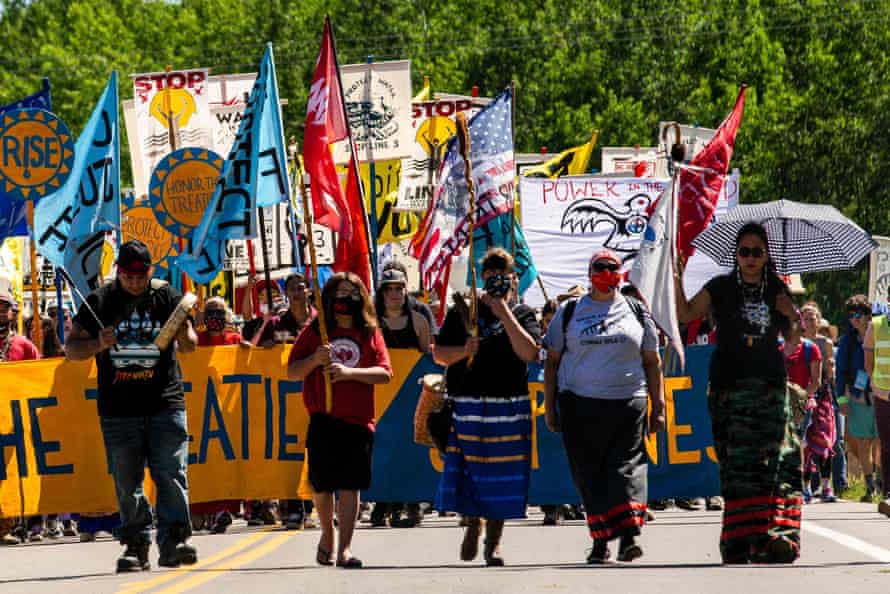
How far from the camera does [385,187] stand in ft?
88.7

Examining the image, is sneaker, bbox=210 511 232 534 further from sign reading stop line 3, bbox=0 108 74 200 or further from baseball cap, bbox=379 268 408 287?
sign reading stop line 3, bbox=0 108 74 200

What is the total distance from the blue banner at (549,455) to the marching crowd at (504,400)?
3955 millimetres

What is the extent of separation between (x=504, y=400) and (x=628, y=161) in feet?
70.6

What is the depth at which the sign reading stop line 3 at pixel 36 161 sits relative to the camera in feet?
63.8

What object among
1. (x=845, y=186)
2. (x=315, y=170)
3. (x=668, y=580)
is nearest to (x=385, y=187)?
(x=315, y=170)

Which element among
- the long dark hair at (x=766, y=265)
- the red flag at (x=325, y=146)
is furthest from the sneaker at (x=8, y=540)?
the long dark hair at (x=766, y=265)

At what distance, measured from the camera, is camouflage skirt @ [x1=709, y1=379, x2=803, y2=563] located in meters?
12.1

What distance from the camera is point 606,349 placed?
1247 centimetres

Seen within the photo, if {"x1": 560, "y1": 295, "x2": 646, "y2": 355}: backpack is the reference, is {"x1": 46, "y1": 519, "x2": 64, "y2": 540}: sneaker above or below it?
below

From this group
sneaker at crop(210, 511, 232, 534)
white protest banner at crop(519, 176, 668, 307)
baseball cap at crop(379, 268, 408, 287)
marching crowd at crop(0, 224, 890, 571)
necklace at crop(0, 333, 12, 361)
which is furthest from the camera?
white protest banner at crop(519, 176, 668, 307)

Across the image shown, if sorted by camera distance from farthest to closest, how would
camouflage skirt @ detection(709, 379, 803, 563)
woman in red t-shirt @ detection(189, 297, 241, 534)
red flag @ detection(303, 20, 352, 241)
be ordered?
1. woman in red t-shirt @ detection(189, 297, 241, 534)
2. red flag @ detection(303, 20, 352, 241)
3. camouflage skirt @ detection(709, 379, 803, 563)

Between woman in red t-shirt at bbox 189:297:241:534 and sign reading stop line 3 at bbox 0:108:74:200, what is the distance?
256cm

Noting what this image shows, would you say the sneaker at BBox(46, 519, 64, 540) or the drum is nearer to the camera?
the drum

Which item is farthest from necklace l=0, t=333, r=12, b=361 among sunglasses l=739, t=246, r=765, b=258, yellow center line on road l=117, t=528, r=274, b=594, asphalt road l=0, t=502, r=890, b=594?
sunglasses l=739, t=246, r=765, b=258
